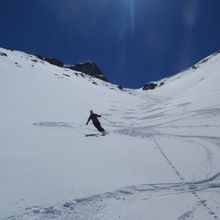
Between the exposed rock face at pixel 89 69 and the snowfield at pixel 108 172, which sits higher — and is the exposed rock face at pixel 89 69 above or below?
above

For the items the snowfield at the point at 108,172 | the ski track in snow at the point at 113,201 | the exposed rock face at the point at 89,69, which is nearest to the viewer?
the ski track in snow at the point at 113,201

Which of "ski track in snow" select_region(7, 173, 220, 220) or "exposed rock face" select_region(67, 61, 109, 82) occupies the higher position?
"exposed rock face" select_region(67, 61, 109, 82)

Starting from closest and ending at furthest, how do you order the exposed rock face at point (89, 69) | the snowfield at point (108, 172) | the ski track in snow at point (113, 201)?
the ski track in snow at point (113, 201) → the snowfield at point (108, 172) → the exposed rock face at point (89, 69)

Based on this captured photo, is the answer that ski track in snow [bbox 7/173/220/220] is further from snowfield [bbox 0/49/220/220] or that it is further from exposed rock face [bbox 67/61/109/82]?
exposed rock face [bbox 67/61/109/82]

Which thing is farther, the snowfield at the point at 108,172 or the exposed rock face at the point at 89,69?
the exposed rock face at the point at 89,69

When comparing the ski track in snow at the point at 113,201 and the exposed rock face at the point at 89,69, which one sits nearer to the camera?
the ski track in snow at the point at 113,201

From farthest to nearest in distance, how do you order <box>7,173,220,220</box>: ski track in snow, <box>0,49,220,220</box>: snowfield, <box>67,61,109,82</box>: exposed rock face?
<box>67,61,109,82</box>: exposed rock face → <box>0,49,220,220</box>: snowfield → <box>7,173,220,220</box>: ski track in snow

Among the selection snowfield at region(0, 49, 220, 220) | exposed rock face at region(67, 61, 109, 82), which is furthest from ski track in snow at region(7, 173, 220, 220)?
exposed rock face at region(67, 61, 109, 82)

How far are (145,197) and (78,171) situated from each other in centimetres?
264

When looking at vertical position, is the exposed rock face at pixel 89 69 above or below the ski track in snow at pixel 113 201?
above

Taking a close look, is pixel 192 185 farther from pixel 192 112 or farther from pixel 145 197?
pixel 192 112

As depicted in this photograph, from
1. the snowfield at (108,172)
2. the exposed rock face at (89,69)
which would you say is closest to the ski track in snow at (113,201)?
the snowfield at (108,172)

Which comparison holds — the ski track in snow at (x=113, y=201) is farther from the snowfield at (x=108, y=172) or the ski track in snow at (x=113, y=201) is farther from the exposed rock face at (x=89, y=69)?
the exposed rock face at (x=89, y=69)

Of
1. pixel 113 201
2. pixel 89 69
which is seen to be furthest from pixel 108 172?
pixel 89 69
